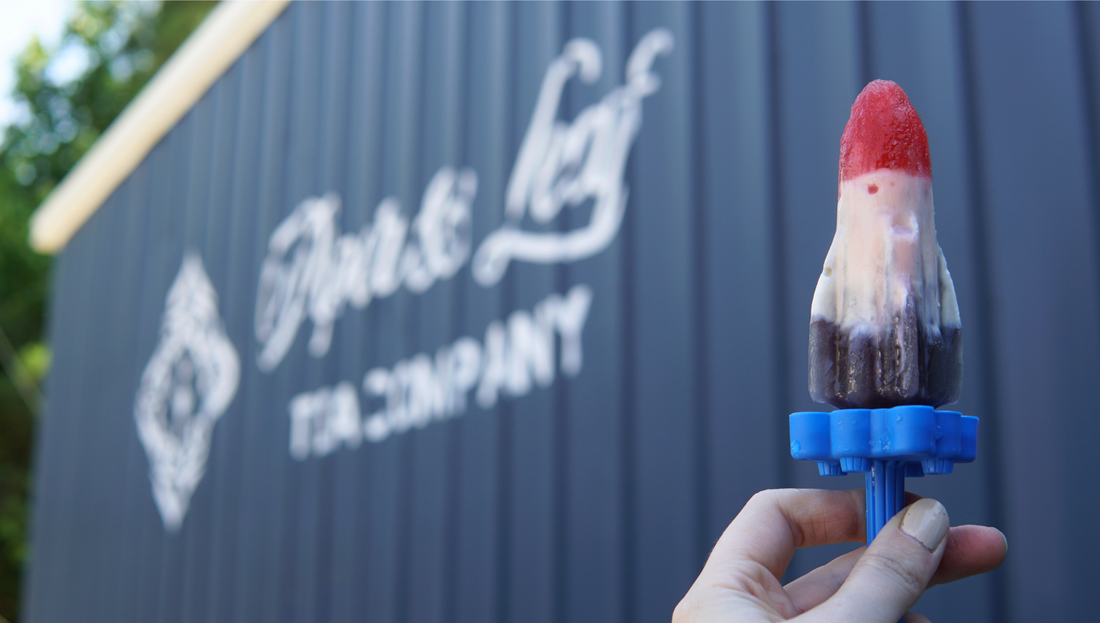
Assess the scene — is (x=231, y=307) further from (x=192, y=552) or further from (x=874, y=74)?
(x=874, y=74)

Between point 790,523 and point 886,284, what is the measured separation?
348 millimetres

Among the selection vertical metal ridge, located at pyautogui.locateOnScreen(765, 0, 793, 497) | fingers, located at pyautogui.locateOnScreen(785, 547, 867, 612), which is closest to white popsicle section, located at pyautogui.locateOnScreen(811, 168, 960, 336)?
fingers, located at pyautogui.locateOnScreen(785, 547, 867, 612)

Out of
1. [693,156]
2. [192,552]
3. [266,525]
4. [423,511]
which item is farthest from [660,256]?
[192,552]

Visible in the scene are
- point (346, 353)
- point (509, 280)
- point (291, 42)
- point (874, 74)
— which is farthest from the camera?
point (291, 42)

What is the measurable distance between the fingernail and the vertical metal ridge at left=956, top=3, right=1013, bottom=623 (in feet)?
2.53

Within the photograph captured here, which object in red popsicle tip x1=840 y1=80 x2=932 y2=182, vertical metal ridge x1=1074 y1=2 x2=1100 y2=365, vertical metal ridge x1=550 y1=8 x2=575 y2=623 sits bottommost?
vertical metal ridge x1=550 y1=8 x2=575 y2=623

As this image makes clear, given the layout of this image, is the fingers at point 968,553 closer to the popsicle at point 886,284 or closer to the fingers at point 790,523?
the fingers at point 790,523

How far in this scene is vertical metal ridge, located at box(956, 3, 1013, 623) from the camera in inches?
60.9

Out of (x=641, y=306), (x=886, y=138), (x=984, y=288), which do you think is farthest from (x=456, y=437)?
(x=886, y=138)

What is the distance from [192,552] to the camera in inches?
147

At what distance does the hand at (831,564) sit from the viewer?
85 cm

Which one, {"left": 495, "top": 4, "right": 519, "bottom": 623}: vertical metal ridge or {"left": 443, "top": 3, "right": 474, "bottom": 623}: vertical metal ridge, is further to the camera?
{"left": 443, "top": 3, "right": 474, "bottom": 623}: vertical metal ridge

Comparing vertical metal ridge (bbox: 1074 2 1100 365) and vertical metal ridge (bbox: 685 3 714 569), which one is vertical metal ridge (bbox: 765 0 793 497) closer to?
vertical metal ridge (bbox: 685 3 714 569)

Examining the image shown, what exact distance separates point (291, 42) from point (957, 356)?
344 cm
